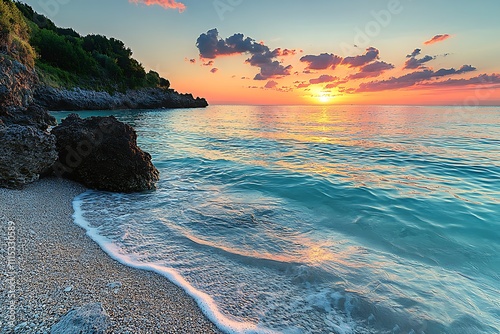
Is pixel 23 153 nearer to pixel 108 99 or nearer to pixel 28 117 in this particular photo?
pixel 28 117

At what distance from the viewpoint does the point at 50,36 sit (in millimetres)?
50938

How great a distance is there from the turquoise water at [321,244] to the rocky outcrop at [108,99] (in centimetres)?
3942

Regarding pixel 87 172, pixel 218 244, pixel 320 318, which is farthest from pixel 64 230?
pixel 320 318

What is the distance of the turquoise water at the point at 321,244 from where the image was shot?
10.2 ft

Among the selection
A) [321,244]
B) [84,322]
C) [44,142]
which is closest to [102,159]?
[44,142]

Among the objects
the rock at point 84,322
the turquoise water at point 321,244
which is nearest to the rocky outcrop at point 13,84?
the turquoise water at point 321,244

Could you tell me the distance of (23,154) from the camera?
607 cm

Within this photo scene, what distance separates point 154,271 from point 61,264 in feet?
3.53

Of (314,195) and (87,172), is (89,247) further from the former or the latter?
(314,195)

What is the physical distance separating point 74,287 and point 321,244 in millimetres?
3571

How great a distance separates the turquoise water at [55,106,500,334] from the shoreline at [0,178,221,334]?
9.6 inches

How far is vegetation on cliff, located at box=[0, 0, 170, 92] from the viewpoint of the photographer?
44094 millimetres

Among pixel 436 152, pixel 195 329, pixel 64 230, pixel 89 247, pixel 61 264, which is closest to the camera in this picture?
pixel 195 329

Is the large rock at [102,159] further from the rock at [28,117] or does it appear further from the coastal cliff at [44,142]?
the rock at [28,117]
